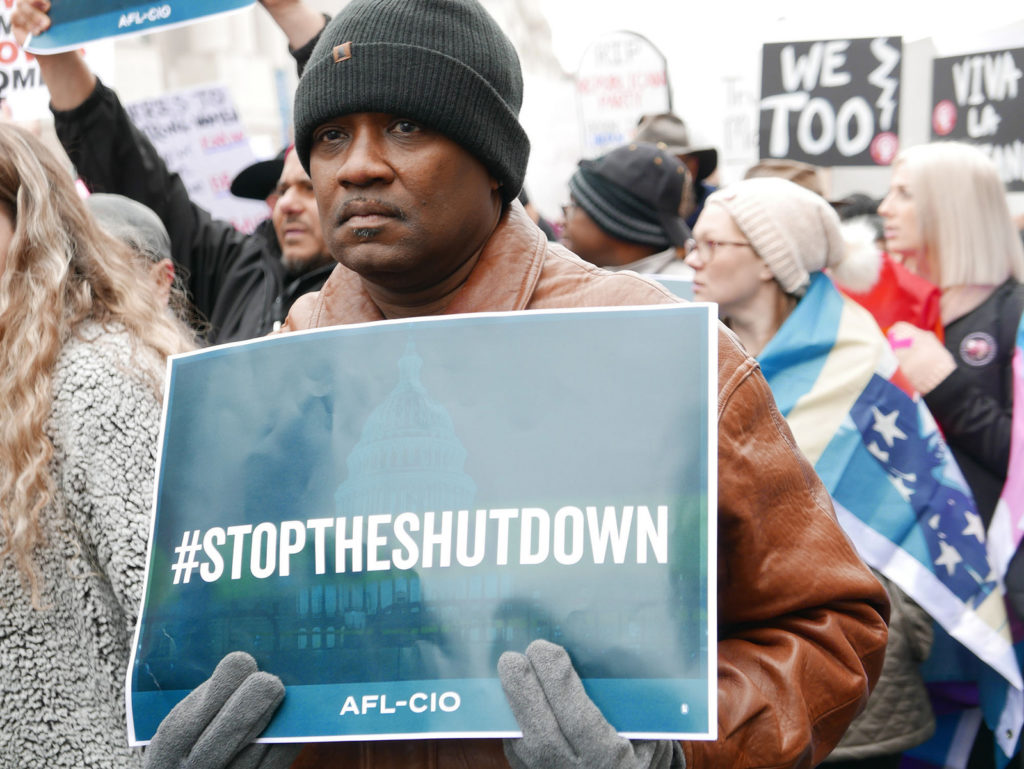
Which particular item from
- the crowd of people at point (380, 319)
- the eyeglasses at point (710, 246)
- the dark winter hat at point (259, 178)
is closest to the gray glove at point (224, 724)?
the crowd of people at point (380, 319)

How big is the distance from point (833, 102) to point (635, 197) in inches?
91.9

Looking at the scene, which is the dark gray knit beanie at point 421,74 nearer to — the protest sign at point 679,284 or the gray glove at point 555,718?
the gray glove at point 555,718

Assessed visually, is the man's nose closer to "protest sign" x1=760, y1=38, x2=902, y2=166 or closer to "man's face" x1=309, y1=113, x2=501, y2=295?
"man's face" x1=309, y1=113, x2=501, y2=295

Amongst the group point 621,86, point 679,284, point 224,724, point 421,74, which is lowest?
point 224,724

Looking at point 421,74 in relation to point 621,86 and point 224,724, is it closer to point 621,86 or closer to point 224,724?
point 224,724

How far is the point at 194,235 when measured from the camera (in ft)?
14.9

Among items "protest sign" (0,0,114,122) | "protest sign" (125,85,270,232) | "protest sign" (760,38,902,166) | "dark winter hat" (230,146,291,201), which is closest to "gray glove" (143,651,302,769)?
"dark winter hat" (230,146,291,201)

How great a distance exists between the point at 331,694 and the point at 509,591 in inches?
9.9

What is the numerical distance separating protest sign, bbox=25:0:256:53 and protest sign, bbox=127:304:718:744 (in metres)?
2.12

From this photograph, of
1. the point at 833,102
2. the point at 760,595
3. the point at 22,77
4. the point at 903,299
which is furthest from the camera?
the point at 833,102

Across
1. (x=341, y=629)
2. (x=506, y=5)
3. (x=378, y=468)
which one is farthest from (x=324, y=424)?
(x=506, y=5)

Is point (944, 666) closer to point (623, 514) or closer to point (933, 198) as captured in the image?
point (933, 198)

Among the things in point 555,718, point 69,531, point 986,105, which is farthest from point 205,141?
point 555,718

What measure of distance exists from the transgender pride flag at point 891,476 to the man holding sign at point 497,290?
1.72 m
